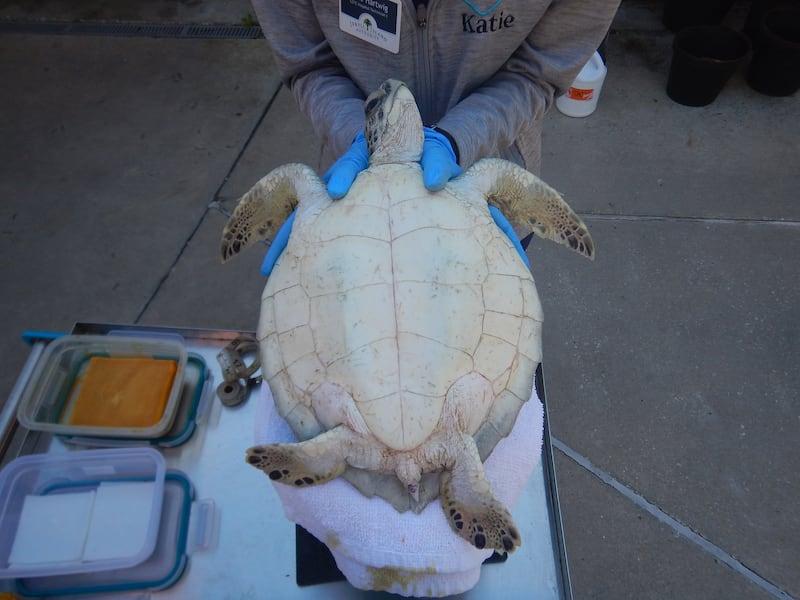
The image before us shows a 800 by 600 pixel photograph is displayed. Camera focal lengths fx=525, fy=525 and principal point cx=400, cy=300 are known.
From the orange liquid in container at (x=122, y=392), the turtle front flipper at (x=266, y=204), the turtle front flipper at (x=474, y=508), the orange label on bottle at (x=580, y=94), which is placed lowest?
the orange label on bottle at (x=580, y=94)

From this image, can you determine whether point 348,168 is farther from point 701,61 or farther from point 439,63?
point 701,61

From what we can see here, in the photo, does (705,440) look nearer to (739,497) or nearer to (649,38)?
(739,497)

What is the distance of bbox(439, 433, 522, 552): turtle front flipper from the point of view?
3.27 feet

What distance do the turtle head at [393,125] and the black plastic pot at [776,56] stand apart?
334cm

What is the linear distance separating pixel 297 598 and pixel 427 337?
0.76m

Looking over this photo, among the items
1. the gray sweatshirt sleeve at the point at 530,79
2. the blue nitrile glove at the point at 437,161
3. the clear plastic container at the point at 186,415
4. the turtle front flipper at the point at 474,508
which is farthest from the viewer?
the clear plastic container at the point at 186,415

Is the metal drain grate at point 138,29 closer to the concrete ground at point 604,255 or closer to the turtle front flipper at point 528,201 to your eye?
the concrete ground at point 604,255

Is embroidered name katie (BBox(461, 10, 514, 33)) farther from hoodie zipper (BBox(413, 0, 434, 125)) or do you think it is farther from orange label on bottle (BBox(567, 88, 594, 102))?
orange label on bottle (BBox(567, 88, 594, 102))

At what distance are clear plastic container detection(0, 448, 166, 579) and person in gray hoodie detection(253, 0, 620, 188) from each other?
42.3 inches

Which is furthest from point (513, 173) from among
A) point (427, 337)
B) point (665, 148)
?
point (665, 148)

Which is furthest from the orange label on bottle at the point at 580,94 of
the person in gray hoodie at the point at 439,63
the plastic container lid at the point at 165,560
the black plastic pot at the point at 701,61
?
the plastic container lid at the point at 165,560

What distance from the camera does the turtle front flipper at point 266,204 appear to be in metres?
1.41

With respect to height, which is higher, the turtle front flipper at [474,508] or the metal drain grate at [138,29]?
the turtle front flipper at [474,508]

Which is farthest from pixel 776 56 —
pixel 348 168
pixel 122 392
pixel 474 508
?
pixel 122 392
